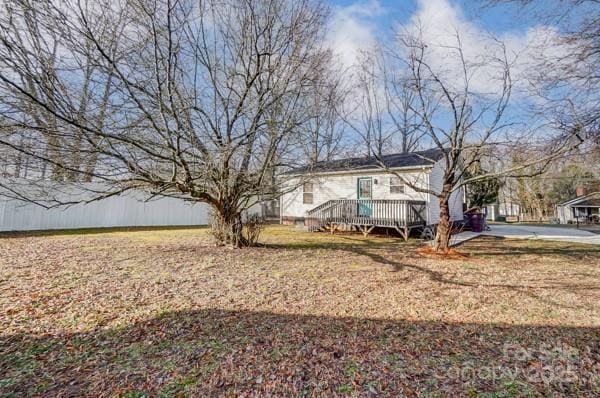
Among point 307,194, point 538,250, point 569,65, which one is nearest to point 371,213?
point 307,194

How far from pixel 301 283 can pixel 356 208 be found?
867cm

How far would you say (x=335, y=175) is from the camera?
51.2 feet

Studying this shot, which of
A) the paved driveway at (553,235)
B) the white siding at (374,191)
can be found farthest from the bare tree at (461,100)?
the paved driveway at (553,235)

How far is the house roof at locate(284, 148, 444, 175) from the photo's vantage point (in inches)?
380

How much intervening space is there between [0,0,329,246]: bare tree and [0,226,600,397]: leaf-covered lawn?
6.94ft

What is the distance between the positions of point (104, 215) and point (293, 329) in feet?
48.2

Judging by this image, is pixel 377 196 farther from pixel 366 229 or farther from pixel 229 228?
pixel 229 228

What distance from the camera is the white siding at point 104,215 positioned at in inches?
470

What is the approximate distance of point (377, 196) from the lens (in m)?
14.4

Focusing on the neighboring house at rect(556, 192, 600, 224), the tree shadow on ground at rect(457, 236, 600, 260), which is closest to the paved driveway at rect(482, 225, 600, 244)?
the tree shadow on ground at rect(457, 236, 600, 260)

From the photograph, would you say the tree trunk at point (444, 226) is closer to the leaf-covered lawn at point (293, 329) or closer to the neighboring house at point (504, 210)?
the leaf-covered lawn at point (293, 329)

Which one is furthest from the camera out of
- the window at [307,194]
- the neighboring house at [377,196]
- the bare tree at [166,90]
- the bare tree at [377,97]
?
the window at [307,194]

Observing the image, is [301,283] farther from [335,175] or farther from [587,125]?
[335,175]

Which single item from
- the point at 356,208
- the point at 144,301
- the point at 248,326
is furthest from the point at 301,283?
the point at 356,208
